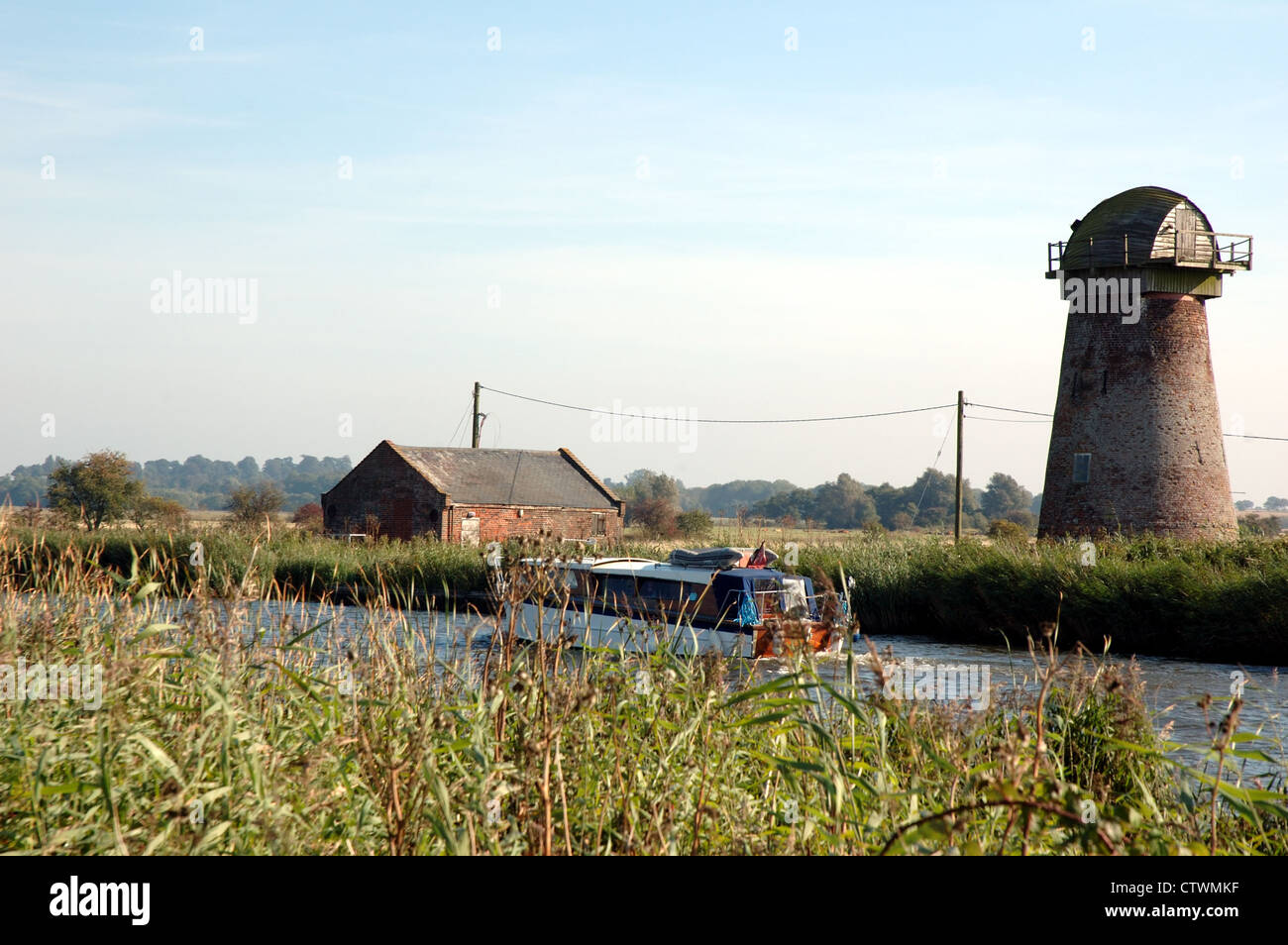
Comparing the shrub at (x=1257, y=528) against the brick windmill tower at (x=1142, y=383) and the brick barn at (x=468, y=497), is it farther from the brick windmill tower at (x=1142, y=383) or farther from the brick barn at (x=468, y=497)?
the brick barn at (x=468, y=497)

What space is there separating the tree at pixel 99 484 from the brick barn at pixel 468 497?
14.3m

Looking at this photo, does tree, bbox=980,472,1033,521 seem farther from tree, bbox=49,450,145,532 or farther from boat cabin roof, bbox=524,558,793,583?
boat cabin roof, bbox=524,558,793,583

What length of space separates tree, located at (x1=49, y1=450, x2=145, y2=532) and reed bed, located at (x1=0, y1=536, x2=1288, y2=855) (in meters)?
53.2

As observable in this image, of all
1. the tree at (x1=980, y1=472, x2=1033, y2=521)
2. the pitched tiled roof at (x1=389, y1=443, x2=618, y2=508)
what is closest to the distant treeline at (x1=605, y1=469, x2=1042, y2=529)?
the tree at (x1=980, y1=472, x2=1033, y2=521)

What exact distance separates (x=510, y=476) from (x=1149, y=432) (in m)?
26.5

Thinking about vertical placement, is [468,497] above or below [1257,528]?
above

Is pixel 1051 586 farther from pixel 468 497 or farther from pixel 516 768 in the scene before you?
pixel 468 497

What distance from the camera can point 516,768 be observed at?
11.8ft

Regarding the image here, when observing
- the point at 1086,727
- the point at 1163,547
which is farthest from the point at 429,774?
the point at 1163,547

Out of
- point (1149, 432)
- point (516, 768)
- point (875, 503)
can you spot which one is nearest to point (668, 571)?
point (1149, 432)

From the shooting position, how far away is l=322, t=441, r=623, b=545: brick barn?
139 ft

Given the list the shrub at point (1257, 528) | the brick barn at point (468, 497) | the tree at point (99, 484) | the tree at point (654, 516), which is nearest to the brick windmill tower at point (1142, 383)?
the shrub at point (1257, 528)
